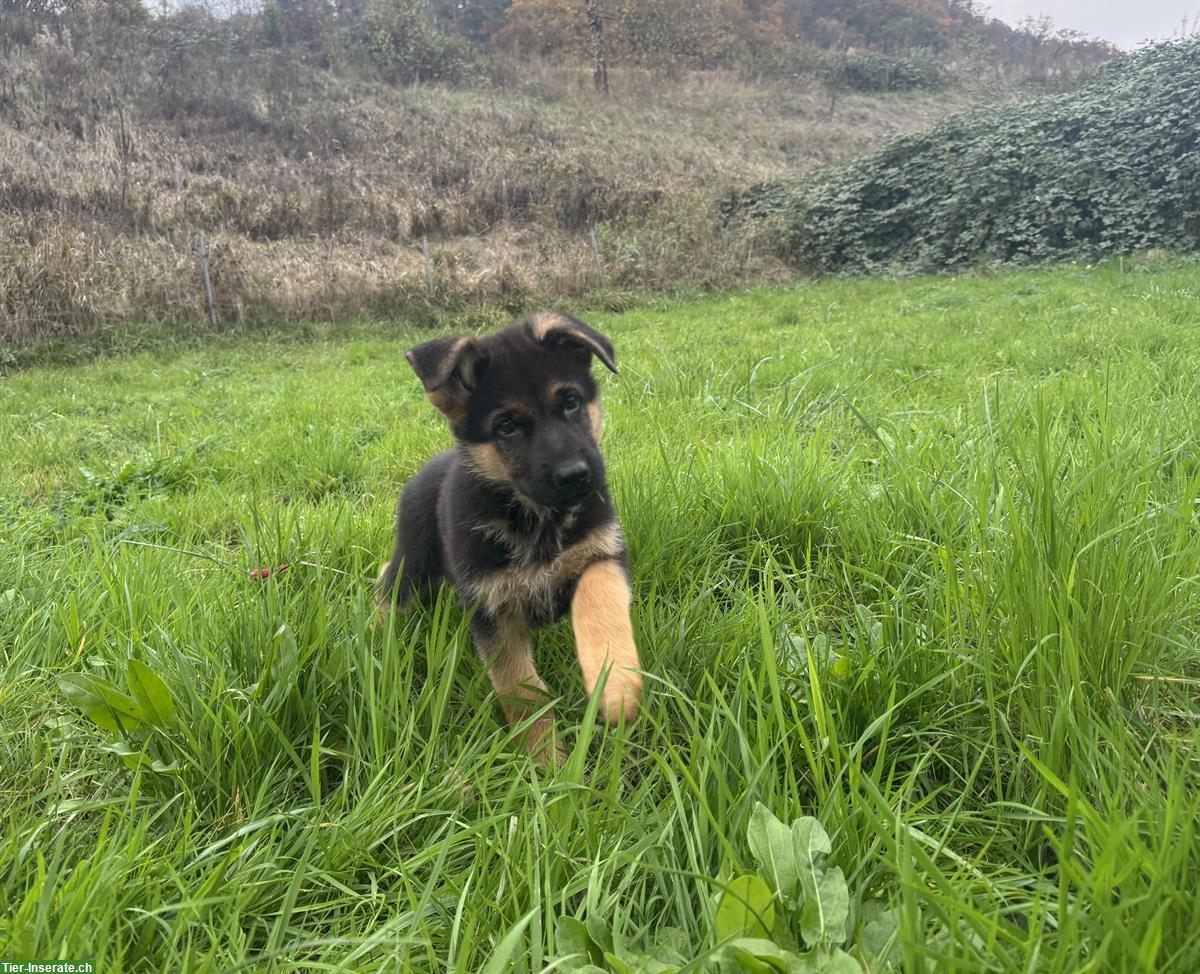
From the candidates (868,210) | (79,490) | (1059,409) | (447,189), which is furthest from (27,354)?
(868,210)

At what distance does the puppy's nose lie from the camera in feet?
8.04

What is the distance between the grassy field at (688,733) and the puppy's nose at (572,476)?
16.8 inches

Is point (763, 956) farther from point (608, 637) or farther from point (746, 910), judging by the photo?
point (608, 637)

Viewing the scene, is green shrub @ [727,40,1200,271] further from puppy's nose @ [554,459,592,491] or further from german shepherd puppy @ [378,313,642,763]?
puppy's nose @ [554,459,592,491]

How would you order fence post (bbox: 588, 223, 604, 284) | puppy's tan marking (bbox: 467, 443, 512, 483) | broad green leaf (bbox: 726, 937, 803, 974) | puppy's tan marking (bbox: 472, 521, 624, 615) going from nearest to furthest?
broad green leaf (bbox: 726, 937, 803, 974), puppy's tan marking (bbox: 472, 521, 624, 615), puppy's tan marking (bbox: 467, 443, 512, 483), fence post (bbox: 588, 223, 604, 284)

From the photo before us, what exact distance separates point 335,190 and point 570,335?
2076 centimetres

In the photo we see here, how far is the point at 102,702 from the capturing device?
164cm

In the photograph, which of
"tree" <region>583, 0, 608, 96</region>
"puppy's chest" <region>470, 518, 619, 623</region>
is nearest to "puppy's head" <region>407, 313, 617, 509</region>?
"puppy's chest" <region>470, 518, 619, 623</region>

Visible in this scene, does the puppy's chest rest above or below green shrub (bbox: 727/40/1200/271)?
below

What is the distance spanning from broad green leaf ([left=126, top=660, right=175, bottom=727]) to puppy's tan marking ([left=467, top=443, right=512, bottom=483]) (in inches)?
54.3

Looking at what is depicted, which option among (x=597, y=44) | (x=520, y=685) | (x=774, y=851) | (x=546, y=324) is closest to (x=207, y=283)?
(x=546, y=324)

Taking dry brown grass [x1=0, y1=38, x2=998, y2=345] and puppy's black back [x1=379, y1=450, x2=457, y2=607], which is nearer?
puppy's black back [x1=379, y1=450, x2=457, y2=607]

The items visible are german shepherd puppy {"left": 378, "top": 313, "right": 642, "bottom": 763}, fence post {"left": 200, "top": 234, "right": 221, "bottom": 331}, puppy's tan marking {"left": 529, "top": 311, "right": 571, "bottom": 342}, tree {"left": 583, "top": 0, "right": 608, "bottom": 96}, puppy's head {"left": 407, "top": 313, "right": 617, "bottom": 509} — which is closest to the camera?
german shepherd puppy {"left": 378, "top": 313, "right": 642, "bottom": 763}

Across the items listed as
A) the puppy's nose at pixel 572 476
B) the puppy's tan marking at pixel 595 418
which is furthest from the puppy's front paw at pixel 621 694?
the puppy's tan marking at pixel 595 418
